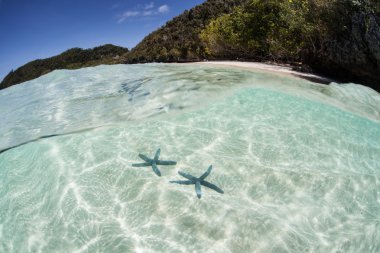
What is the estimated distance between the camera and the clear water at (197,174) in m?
4.29

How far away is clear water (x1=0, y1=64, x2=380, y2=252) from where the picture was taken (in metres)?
4.29

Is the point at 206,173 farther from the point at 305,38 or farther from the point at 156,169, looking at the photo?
the point at 305,38

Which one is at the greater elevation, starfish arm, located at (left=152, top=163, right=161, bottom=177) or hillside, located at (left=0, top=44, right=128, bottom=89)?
starfish arm, located at (left=152, top=163, right=161, bottom=177)

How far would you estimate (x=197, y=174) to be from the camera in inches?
210

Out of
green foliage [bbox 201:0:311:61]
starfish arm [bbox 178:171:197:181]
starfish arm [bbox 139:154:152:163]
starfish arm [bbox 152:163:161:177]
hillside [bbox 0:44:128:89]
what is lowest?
hillside [bbox 0:44:128:89]

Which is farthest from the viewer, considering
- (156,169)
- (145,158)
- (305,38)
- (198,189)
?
(305,38)

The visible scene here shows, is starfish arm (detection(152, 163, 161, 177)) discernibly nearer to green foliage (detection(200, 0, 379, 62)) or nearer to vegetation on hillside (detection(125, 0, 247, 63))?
green foliage (detection(200, 0, 379, 62))

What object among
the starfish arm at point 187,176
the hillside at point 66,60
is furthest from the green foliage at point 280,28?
the hillside at point 66,60

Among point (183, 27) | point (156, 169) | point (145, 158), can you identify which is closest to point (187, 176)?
point (156, 169)

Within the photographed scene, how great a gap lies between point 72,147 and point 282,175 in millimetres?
4197

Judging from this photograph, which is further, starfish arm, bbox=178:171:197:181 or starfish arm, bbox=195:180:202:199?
starfish arm, bbox=178:171:197:181

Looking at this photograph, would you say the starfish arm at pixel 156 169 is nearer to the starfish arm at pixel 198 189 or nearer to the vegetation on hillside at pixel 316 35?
the starfish arm at pixel 198 189

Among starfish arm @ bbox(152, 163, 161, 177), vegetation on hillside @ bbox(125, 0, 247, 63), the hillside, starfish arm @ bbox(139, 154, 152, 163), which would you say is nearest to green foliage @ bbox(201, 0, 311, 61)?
starfish arm @ bbox(139, 154, 152, 163)

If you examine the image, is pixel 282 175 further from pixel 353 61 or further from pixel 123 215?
pixel 353 61
